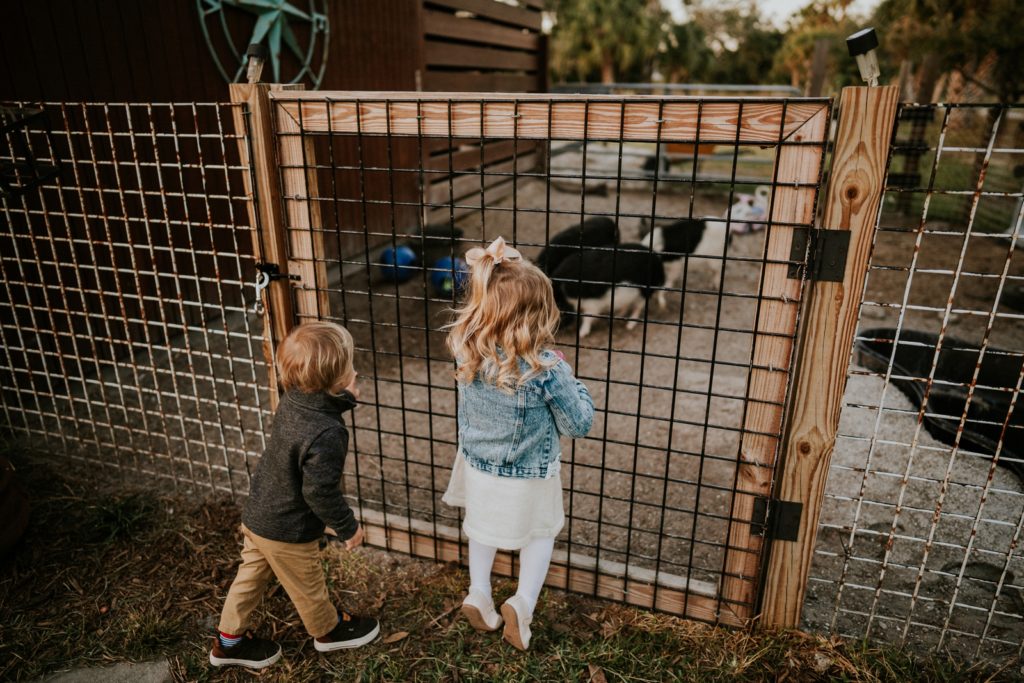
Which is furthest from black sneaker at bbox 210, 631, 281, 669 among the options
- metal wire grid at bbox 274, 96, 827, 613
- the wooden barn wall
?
the wooden barn wall

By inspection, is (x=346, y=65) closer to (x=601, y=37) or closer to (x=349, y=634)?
(x=349, y=634)

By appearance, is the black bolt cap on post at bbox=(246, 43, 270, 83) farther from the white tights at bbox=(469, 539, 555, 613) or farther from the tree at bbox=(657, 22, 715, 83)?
the tree at bbox=(657, 22, 715, 83)

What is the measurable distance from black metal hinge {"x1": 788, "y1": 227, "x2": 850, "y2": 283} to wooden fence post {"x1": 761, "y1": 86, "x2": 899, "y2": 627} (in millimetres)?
18

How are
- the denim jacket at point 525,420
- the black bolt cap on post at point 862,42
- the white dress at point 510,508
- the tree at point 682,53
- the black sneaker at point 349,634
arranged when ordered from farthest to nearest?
the tree at point 682,53, the black sneaker at point 349,634, the white dress at point 510,508, the denim jacket at point 525,420, the black bolt cap on post at point 862,42

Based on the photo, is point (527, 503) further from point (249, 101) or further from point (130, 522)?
point (130, 522)

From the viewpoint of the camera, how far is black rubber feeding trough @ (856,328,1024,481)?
372cm

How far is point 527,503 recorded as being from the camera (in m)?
2.26

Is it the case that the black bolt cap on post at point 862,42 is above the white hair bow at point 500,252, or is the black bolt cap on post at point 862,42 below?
above

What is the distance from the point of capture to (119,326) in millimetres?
4629

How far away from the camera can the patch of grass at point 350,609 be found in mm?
2383

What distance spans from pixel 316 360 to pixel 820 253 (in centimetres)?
154

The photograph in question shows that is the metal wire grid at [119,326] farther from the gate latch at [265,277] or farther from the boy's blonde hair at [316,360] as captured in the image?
the boy's blonde hair at [316,360]

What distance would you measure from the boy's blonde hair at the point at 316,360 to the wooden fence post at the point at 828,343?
144 centimetres

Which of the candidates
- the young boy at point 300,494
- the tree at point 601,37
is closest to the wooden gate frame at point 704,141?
the young boy at point 300,494
